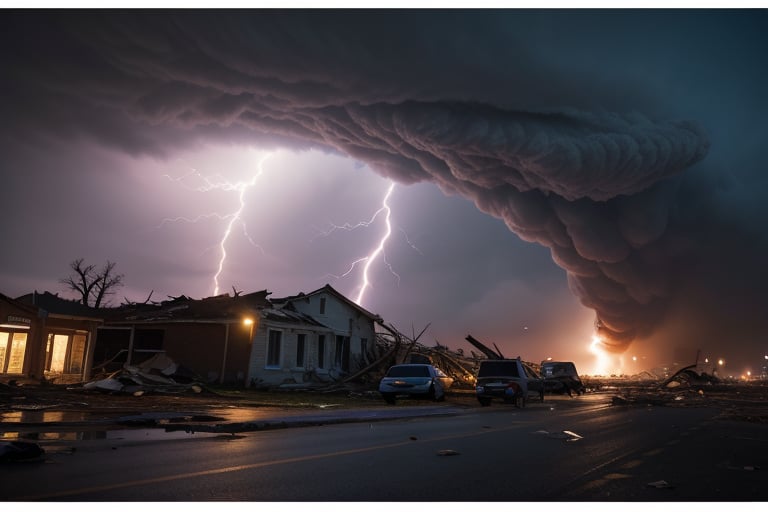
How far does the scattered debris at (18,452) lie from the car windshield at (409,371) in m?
17.2

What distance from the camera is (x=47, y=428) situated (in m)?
10.1

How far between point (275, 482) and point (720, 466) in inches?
219

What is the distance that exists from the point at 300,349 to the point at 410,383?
921 centimetres

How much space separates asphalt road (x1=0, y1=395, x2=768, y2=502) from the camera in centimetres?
531

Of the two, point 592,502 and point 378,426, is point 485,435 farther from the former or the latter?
point 592,502

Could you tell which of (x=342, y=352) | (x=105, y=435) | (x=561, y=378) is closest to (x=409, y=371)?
(x=342, y=352)

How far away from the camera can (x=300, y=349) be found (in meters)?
30.2

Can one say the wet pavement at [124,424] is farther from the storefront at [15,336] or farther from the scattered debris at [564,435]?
the storefront at [15,336]

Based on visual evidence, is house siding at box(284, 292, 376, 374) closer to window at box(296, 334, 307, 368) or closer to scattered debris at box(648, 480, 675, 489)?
window at box(296, 334, 307, 368)

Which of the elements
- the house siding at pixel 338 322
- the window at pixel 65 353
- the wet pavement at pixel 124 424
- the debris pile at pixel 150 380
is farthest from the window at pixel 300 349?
the wet pavement at pixel 124 424

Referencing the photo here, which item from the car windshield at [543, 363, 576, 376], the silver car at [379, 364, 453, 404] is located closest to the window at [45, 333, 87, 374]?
the silver car at [379, 364, 453, 404]

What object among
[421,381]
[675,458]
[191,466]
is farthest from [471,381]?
[191,466]

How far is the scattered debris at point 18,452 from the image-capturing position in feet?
20.9

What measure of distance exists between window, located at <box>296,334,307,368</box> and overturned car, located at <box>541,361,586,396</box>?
13.6 m
